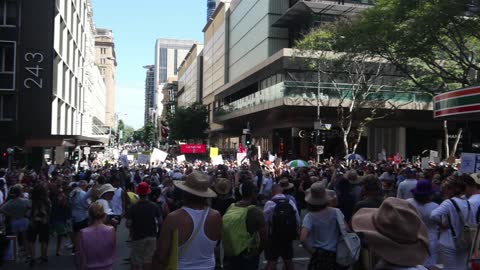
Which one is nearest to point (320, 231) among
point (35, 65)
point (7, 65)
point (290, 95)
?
point (35, 65)

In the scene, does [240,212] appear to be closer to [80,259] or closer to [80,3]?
[80,259]

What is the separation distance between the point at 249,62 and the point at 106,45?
11284cm

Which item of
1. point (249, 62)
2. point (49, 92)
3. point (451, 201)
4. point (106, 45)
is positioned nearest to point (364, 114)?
point (249, 62)

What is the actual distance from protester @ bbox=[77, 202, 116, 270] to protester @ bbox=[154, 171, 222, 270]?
111 cm

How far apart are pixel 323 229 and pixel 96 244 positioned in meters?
2.47

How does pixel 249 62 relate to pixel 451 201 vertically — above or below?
above

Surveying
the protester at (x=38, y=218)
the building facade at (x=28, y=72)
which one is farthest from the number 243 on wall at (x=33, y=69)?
the protester at (x=38, y=218)

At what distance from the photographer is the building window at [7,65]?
35.2m

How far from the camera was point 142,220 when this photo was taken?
25.0ft

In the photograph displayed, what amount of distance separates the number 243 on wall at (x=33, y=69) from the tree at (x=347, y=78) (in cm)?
1810

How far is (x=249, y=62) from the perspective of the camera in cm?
5812

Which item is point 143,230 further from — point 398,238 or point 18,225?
point 398,238

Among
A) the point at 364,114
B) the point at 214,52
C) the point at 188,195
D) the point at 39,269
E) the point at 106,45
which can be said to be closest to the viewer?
the point at 188,195

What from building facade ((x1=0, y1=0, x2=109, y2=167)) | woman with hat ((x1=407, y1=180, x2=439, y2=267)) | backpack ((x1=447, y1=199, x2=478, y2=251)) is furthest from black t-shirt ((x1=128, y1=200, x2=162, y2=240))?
building facade ((x1=0, y1=0, x2=109, y2=167))
